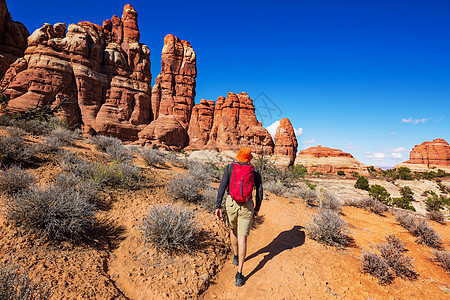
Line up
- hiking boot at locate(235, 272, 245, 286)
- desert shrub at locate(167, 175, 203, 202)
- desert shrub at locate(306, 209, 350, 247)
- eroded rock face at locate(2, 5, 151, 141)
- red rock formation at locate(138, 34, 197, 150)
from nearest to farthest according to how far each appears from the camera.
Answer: hiking boot at locate(235, 272, 245, 286) < desert shrub at locate(306, 209, 350, 247) < desert shrub at locate(167, 175, 203, 202) < eroded rock face at locate(2, 5, 151, 141) < red rock formation at locate(138, 34, 197, 150)

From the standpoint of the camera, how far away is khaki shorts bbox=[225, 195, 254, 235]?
3160 millimetres

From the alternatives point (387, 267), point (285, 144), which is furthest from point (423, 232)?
point (285, 144)

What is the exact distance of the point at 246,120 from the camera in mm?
48594

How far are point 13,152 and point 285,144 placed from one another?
47761 mm

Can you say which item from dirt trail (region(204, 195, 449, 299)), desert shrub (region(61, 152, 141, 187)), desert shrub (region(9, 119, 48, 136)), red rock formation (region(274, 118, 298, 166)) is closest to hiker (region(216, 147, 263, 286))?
dirt trail (region(204, 195, 449, 299))

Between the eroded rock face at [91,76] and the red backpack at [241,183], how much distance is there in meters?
35.2

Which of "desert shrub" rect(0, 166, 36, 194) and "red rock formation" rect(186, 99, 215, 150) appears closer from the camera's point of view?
"desert shrub" rect(0, 166, 36, 194)

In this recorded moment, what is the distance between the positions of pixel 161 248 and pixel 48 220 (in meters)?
1.76

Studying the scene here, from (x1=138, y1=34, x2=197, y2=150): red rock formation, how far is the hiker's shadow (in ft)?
133

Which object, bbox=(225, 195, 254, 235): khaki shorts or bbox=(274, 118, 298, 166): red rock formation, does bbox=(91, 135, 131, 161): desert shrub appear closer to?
bbox=(225, 195, 254, 235): khaki shorts

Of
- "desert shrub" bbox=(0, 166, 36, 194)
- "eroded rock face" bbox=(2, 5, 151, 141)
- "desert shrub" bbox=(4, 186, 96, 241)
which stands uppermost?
"eroded rock face" bbox=(2, 5, 151, 141)

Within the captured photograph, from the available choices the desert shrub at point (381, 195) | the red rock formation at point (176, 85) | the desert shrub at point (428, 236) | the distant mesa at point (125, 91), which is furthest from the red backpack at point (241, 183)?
the red rock formation at point (176, 85)

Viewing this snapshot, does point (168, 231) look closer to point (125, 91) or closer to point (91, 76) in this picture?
point (125, 91)

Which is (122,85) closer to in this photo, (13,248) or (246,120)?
(246,120)
